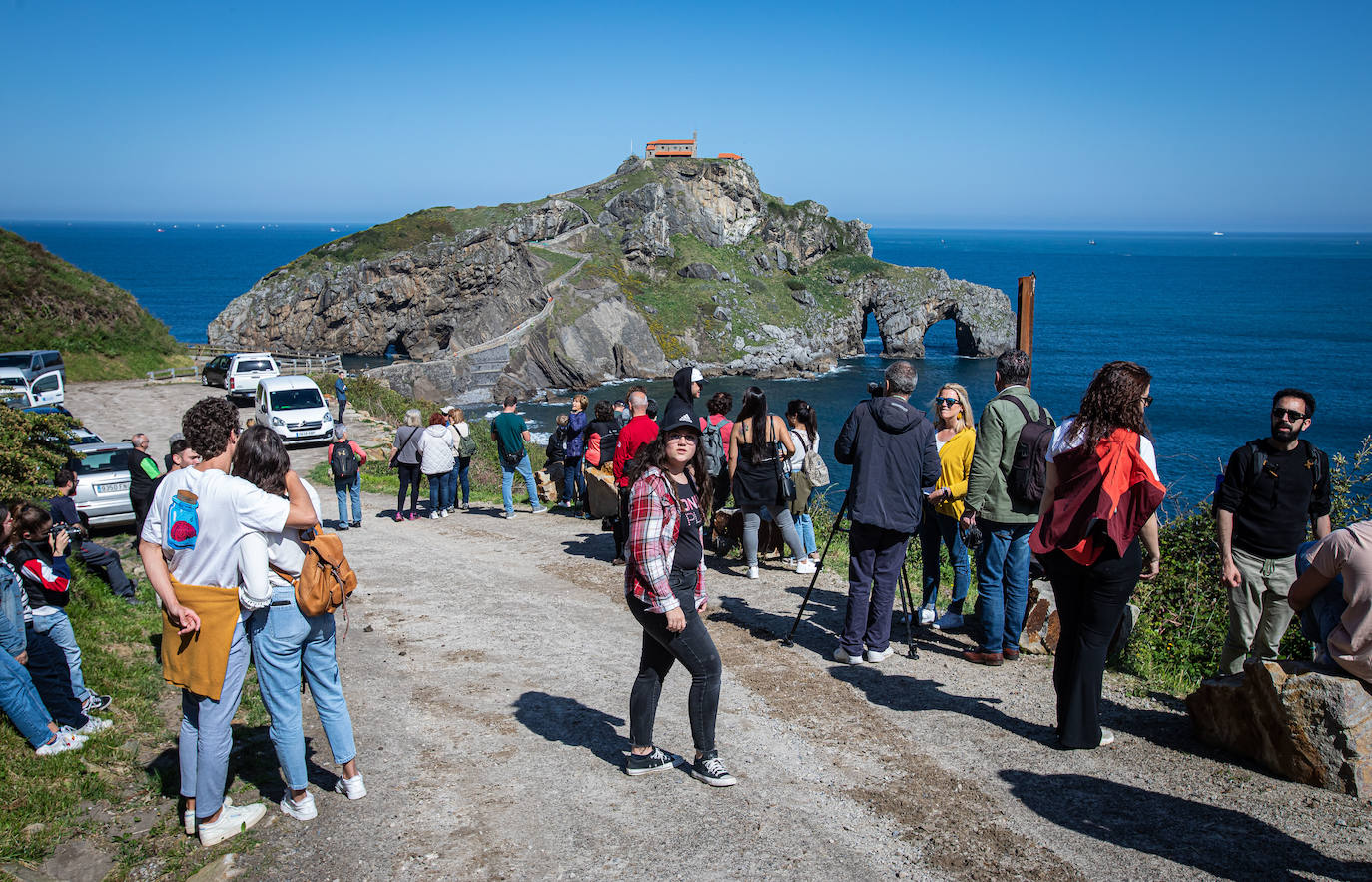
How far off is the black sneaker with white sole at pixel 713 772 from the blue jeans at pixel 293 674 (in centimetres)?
192

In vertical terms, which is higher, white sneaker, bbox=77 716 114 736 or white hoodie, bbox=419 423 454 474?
white hoodie, bbox=419 423 454 474

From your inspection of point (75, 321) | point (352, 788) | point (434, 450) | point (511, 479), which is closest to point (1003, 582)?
point (352, 788)

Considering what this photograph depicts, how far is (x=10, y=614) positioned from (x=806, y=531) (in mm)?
6977

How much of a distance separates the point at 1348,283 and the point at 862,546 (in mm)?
214668

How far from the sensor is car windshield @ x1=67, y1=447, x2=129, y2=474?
43.9 ft

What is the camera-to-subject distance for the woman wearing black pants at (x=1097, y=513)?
441 centimetres

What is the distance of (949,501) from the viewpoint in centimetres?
663

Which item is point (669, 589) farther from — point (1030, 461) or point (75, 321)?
A: point (75, 321)

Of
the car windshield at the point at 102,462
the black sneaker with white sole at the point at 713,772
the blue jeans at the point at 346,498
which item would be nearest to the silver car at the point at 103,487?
the car windshield at the point at 102,462

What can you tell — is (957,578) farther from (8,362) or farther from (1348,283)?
(1348,283)

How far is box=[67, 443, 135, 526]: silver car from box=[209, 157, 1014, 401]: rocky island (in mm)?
45900

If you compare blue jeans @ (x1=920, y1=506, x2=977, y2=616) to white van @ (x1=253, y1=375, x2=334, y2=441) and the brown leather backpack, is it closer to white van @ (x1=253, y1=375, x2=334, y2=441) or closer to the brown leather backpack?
the brown leather backpack

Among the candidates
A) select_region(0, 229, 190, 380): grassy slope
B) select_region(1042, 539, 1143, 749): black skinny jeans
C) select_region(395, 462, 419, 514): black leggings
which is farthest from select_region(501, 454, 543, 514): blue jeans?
select_region(0, 229, 190, 380): grassy slope

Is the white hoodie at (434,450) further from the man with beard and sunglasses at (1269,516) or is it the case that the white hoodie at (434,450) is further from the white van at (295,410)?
the man with beard and sunglasses at (1269,516)
